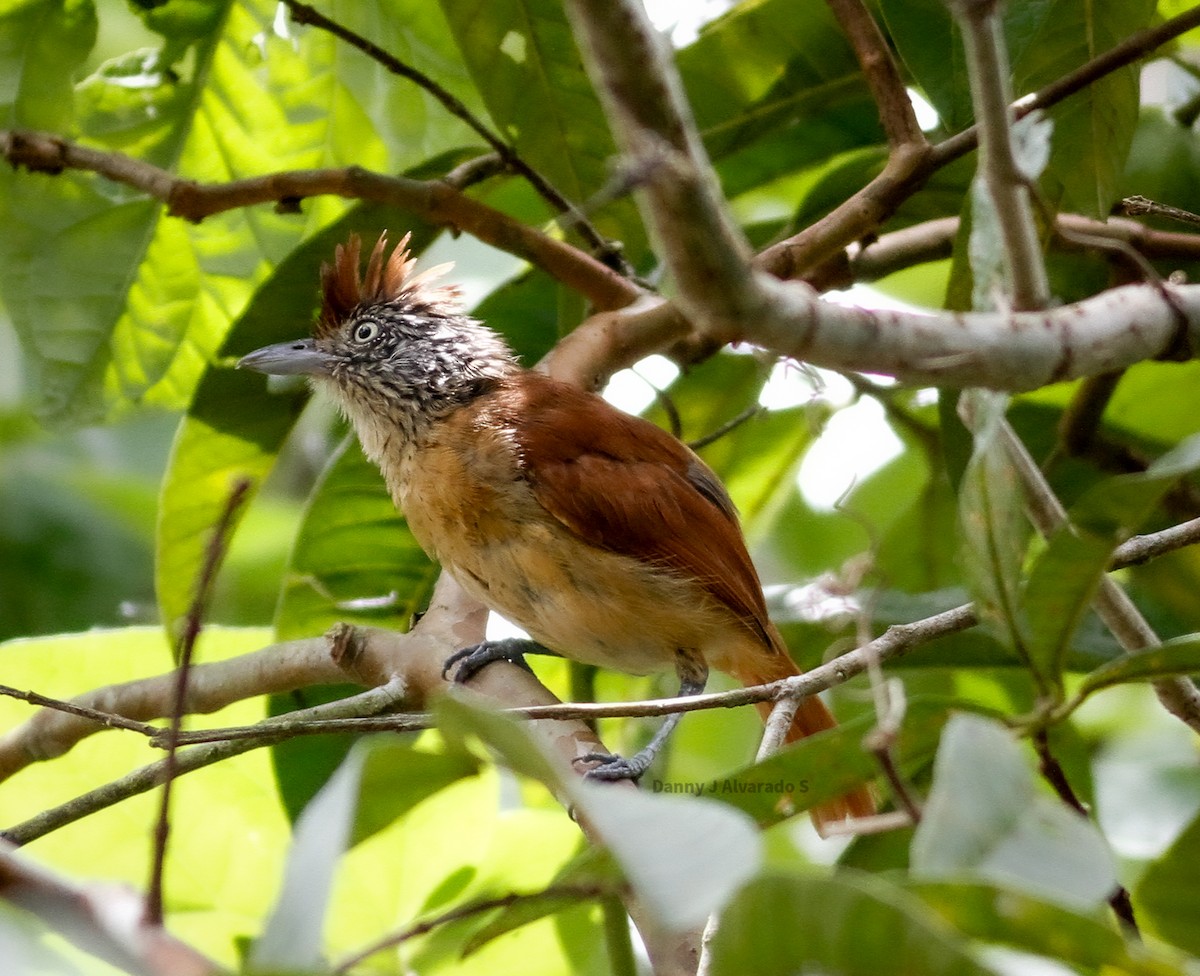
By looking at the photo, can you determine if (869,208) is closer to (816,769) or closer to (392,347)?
(816,769)

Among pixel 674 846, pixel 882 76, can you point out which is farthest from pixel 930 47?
pixel 674 846

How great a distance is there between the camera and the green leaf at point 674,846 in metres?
0.90

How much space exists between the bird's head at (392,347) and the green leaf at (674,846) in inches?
92.5

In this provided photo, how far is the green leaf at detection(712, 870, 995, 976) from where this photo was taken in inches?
37.9

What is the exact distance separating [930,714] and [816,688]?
0.77ft

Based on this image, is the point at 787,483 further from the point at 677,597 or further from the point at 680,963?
the point at 680,963

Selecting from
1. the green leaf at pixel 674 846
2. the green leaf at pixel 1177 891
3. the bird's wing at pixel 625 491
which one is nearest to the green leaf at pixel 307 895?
the green leaf at pixel 674 846

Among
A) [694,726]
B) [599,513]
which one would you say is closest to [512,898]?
[599,513]

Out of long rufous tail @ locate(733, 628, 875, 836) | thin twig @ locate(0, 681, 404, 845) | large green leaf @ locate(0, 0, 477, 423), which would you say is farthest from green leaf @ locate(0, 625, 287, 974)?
long rufous tail @ locate(733, 628, 875, 836)

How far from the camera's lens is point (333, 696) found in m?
3.06

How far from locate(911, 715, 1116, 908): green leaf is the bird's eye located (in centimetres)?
275

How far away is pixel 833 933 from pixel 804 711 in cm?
212

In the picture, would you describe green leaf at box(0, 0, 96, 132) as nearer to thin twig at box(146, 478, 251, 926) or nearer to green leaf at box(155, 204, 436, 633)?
green leaf at box(155, 204, 436, 633)

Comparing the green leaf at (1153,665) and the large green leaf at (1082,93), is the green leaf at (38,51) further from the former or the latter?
the green leaf at (1153,665)
